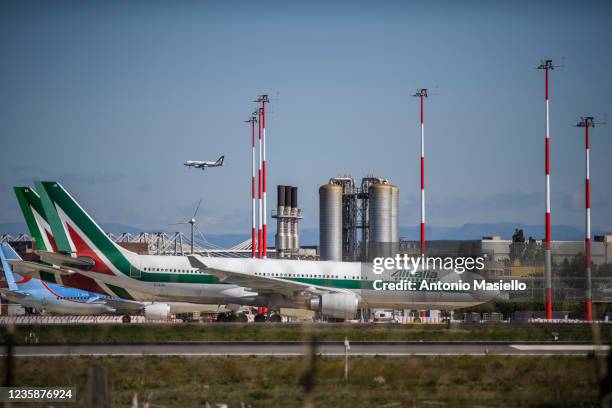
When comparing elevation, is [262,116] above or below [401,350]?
above

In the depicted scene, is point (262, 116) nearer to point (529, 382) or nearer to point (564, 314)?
point (564, 314)

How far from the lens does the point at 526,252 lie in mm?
65750


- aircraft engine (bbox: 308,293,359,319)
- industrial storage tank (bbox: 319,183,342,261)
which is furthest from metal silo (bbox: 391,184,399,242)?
aircraft engine (bbox: 308,293,359,319)

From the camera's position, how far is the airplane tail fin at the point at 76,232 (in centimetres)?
4706

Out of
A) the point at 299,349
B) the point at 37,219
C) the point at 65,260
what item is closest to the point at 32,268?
the point at 65,260

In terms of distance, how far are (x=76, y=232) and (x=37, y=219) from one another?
2541 millimetres

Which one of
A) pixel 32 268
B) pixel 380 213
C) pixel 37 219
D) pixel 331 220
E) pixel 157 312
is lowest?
pixel 157 312

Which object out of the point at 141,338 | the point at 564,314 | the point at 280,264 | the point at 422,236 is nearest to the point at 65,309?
the point at 280,264

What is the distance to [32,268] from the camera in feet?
152

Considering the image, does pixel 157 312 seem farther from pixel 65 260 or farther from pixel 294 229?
pixel 294 229

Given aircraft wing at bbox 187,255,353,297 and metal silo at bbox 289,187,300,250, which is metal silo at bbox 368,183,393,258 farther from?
aircraft wing at bbox 187,255,353,297

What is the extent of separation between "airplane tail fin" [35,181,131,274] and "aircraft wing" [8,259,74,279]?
125 cm

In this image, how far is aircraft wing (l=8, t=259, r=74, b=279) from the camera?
4606 centimetres

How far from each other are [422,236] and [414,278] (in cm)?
929
